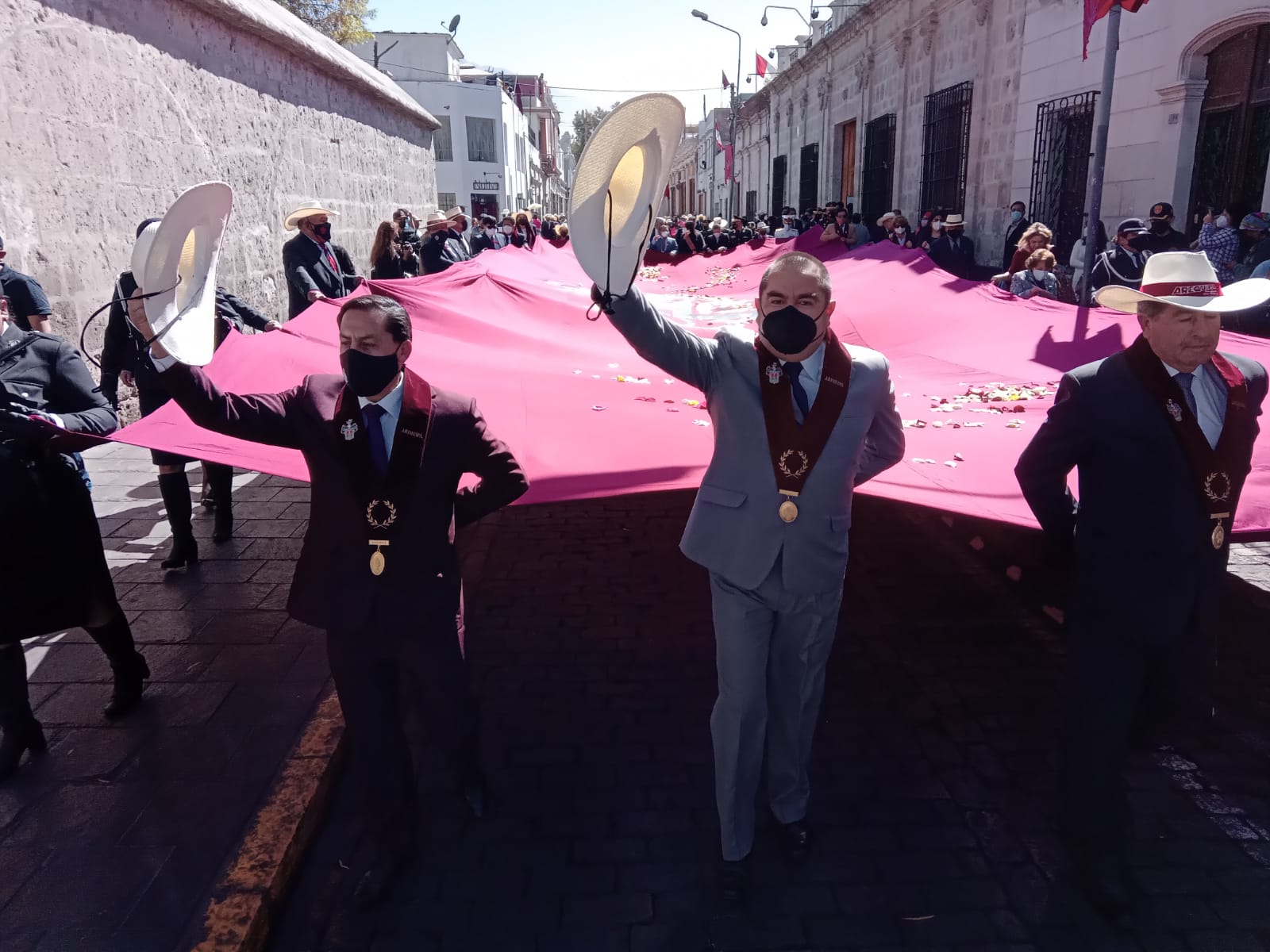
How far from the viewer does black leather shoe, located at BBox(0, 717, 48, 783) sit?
3301 mm

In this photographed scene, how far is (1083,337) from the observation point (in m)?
5.22

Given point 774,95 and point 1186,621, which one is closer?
point 1186,621

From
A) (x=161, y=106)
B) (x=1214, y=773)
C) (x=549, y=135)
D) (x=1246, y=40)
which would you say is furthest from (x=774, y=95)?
(x=549, y=135)

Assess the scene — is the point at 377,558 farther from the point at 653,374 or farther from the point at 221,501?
the point at 221,501

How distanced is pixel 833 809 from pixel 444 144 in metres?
46.5

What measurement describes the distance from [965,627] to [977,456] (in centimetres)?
151

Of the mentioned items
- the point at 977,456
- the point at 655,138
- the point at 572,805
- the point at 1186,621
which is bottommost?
the point at 572,805

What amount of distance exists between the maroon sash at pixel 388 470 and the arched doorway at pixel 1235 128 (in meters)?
9.80

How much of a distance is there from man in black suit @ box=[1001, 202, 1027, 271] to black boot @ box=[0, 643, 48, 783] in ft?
41.0

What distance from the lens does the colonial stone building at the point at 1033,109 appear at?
10.1 metres

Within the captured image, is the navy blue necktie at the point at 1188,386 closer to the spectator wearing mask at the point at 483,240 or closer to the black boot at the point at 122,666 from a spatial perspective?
the black boot at the point at 122,666

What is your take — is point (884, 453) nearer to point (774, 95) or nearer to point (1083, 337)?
point (1083, 337)

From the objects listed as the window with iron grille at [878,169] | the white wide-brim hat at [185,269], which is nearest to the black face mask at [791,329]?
the white wide-brim hat at [185,269]

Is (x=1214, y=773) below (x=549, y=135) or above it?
below
